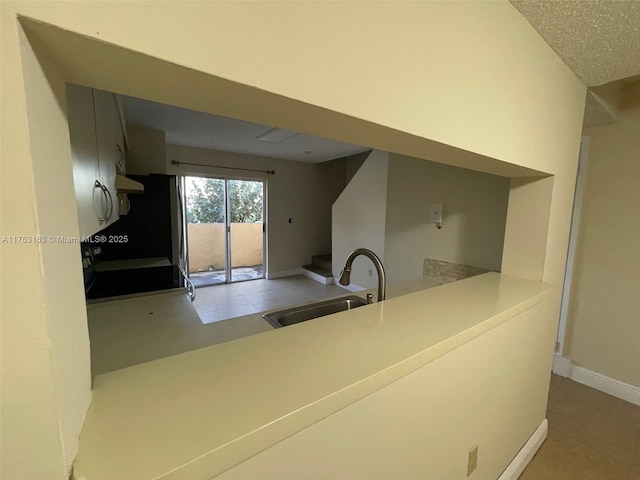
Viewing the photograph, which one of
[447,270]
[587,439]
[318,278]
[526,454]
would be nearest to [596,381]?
[587,439]

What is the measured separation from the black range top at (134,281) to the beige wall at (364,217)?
249 centimetres

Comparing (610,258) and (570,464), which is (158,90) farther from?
(610,258)

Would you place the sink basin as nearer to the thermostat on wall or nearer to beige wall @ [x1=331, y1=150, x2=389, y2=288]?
the thermostat on wall

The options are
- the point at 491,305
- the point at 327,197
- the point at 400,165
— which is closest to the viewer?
the point at 491,305

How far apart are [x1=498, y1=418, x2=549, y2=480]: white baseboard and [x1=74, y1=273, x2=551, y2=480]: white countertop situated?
1141 millimetres

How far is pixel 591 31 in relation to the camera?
1.13 meters

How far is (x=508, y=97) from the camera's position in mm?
1080

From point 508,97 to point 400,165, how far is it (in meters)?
2.30

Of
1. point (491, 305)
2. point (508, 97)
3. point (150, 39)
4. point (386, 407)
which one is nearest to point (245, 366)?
point (386, 407)

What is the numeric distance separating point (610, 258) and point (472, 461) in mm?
2220

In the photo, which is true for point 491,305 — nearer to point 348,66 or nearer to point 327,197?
point 348,66

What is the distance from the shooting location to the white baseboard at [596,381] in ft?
7.34

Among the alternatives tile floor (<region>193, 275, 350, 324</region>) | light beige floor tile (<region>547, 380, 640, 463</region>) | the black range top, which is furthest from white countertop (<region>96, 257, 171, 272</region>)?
light beige floor tile (<region>547, 380, 640, 463</region>)

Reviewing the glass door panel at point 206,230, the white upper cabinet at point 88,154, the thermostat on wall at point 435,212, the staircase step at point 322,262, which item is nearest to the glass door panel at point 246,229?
the glass door panel at point 206,230
